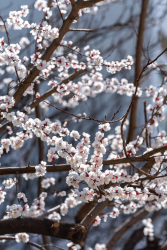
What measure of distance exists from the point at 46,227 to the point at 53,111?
3.74 meters

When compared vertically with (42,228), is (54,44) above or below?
above

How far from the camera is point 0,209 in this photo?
197 inches

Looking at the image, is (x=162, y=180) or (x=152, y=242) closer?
(x=162, y=180)

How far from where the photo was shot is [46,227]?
221cm

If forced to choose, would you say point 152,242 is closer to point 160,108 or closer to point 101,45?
point 160,108

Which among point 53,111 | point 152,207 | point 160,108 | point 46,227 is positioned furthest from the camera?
point 53,111

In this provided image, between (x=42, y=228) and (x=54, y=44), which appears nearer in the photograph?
(x=42, y=228)

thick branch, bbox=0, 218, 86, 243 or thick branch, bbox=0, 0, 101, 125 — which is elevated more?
thick branch, bbox=0, 0, 101, 125

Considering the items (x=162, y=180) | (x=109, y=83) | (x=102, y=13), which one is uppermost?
(x=102, y=13)

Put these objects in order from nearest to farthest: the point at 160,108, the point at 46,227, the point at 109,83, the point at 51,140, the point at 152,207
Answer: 1. the point at 51,140
2. the point at 46,227
3. the point at 160,108
4. the point at 152,207
5. the point at 109,83

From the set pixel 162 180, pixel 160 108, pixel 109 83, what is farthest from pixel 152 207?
pixel 109 83

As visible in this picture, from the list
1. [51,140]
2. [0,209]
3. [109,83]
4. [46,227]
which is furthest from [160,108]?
[0,209]

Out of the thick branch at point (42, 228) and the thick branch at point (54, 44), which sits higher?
the thick branch at point (54, 44)

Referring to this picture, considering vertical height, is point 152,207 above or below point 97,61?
below
